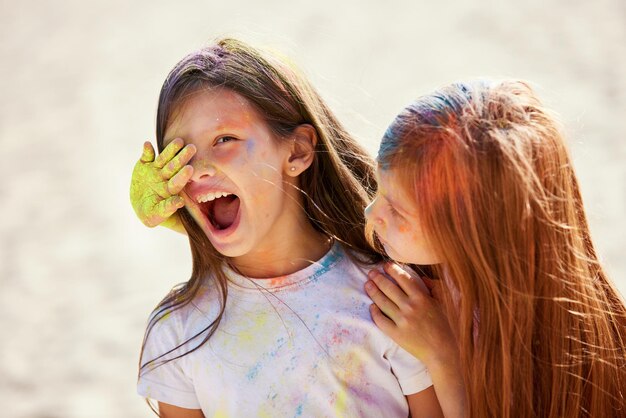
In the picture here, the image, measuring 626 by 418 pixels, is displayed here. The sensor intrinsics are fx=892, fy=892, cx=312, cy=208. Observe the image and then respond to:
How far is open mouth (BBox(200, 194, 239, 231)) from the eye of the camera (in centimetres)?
232

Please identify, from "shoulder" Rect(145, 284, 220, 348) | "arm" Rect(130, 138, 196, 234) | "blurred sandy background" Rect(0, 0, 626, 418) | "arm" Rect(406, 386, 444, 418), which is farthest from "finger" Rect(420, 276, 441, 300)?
"blurred sandy background" Rect(0, 0, 626, 418)

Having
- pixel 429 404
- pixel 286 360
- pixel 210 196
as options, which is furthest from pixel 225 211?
pixel 429 404

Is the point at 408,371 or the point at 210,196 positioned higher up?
the point at 210,196

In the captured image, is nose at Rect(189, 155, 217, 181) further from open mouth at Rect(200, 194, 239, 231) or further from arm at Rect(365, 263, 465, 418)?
arm at Rect(365, 263, 465, 418)

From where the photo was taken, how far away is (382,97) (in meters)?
5.59

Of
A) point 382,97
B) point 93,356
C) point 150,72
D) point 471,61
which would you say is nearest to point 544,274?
point 93,356

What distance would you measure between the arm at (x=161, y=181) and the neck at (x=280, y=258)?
0.25 metres

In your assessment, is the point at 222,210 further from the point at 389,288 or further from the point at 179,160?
the point at 389,288

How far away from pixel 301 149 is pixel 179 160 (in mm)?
357

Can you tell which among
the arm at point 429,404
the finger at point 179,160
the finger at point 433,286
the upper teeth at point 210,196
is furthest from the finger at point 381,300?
the finger at point 179,160

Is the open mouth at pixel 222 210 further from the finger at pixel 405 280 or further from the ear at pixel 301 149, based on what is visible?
the finger at pixel 405 280

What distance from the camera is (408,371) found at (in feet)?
7.41

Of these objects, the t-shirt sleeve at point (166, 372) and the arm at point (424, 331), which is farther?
the t-shirt sleeve at point (166, 372)

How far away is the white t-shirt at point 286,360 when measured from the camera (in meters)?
2.28
